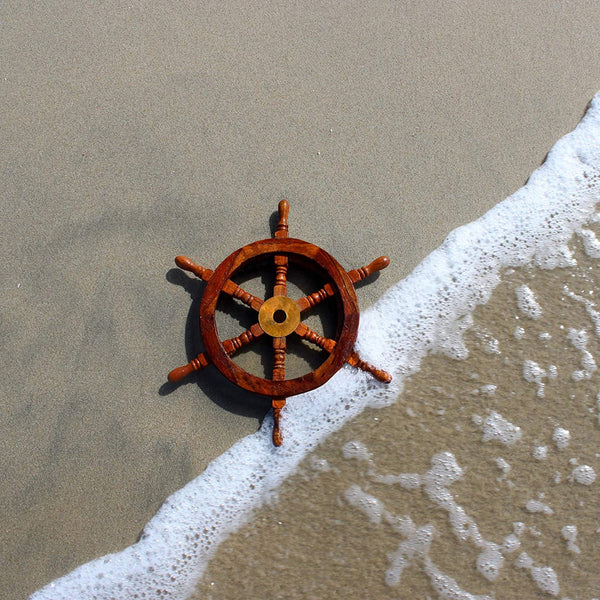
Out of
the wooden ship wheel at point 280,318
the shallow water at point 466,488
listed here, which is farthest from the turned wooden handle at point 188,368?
the shallow water at point 466,488

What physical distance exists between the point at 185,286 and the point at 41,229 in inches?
18.3

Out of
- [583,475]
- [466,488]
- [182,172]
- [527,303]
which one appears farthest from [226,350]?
[583,475]

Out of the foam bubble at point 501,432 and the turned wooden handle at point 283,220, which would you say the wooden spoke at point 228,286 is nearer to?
the turned wooden handle at point 283,220

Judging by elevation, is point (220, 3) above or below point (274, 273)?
above

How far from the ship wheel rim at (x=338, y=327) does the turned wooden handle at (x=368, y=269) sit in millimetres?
18

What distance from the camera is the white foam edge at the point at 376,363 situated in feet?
5.09

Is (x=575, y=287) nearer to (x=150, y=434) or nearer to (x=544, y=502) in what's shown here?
(x=544, y=502)

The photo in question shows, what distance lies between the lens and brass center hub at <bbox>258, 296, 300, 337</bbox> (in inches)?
58.8

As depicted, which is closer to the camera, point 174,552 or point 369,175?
point 174,552

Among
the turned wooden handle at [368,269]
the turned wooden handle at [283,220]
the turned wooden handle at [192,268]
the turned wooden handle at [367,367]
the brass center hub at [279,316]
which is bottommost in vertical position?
the turned wooden handle at [367,367]

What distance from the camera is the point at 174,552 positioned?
1.56 metres

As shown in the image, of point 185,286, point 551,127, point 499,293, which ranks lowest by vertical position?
point 185,286

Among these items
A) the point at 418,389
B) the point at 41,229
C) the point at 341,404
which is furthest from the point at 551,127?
the point at 41,229

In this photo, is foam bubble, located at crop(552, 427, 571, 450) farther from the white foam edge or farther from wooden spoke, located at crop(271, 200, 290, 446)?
wooden spoke, located at crop(271, 200, 290, 446)
